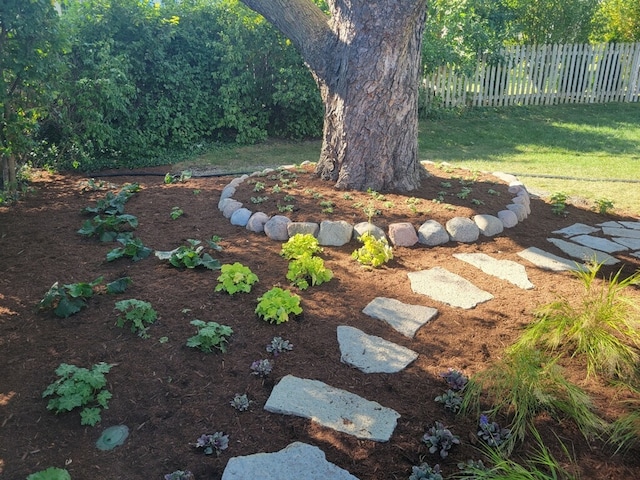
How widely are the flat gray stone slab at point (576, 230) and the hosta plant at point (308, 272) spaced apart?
8.13ft

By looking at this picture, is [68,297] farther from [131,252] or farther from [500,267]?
[500,267]

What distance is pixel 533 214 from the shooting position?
212 inches

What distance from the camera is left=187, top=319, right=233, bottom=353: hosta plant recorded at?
2.91 metres

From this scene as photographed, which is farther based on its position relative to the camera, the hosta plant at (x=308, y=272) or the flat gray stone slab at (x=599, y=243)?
the flat gray stone slab at (x=599, y=243)

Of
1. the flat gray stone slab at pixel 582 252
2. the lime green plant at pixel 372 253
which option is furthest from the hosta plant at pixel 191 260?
the flat gray stone slab at pixel 582 252

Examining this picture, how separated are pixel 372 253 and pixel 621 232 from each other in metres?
2.62

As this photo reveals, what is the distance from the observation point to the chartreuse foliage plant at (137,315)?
10.1 feet

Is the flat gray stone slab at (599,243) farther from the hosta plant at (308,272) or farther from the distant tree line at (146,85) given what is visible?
the distant tree line at (146,85)

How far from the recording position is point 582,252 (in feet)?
14.7

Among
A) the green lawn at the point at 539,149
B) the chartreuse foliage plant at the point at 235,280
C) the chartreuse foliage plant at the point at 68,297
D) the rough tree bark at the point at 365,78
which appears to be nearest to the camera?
the chartreuse foliage plant at the point at 68,297

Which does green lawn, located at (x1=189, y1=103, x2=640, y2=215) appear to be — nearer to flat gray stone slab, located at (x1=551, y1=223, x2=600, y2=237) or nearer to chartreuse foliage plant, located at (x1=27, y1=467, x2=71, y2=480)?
flat gray stone slab, located at (x1=551, y1=223, x2=600, y2=237)

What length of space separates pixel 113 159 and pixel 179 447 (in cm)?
636

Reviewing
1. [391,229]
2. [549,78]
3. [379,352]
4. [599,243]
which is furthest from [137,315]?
[549,78]

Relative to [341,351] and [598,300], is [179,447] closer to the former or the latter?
[341,351]
